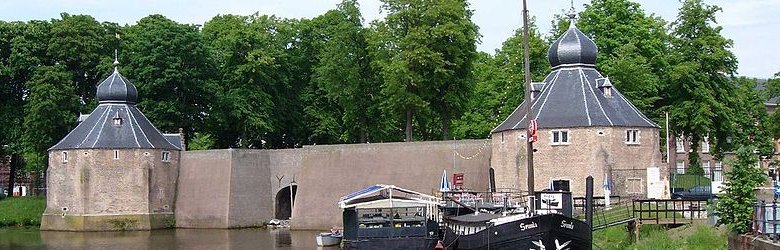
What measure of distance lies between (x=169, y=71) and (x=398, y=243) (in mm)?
24126

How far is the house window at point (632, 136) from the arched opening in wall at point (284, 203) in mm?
17097

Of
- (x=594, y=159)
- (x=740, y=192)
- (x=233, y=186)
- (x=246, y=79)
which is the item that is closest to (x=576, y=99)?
(x=594, y=159)

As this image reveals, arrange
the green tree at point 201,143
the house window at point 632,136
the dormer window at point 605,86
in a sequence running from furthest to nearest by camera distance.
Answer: the green tree at point 201,143, the dormer window at point 605,86, the house window at point 632,136

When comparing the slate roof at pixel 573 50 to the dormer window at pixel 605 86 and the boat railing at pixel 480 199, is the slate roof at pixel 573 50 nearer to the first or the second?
the dormer window at pixel 605 86

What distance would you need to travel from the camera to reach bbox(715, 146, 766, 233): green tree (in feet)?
65.7

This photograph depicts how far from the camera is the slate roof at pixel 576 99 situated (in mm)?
35531

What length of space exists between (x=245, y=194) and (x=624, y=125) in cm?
1869

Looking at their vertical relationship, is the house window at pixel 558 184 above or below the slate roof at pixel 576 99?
below

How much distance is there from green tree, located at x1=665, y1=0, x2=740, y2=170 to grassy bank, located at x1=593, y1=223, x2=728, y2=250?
51.8ft

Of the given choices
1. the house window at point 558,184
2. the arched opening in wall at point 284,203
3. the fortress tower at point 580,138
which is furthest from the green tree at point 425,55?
the house window at point 558,184

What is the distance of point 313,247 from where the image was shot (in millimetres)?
34438

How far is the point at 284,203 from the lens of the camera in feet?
159

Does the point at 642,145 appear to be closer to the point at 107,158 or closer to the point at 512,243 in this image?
the point at 512,243

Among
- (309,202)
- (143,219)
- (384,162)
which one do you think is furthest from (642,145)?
(143,219)
